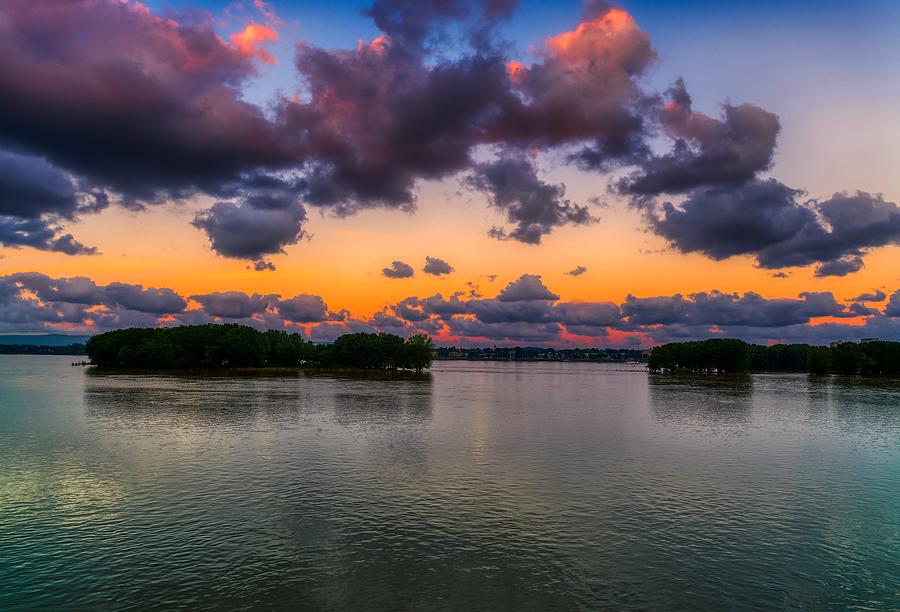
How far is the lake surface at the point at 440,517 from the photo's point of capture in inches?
1075

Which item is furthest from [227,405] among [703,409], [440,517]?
[703,409]

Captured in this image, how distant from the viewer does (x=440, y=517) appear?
38.5m

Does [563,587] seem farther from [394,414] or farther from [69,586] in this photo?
[394,414]

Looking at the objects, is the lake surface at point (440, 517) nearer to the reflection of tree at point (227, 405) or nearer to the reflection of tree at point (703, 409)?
the reflection of tree at point (227, 405)

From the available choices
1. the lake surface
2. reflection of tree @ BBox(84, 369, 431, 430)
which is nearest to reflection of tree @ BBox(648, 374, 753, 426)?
the lake surface

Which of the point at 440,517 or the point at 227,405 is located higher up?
the point at 440,517

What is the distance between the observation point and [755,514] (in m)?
40.6

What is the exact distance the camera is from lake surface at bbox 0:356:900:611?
27297mm

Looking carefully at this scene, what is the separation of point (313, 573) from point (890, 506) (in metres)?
43.1

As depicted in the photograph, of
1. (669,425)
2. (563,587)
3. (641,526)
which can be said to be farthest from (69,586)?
(669,425)

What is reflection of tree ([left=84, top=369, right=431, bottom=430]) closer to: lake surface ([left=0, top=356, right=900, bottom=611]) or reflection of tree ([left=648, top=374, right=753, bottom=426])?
lake surface ([left=0, top=356, right=900, bottom=611])

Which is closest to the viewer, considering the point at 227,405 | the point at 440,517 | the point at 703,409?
the point at 440,517

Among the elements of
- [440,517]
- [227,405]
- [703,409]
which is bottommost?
[703,409]

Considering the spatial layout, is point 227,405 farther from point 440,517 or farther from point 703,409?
point 703,409
